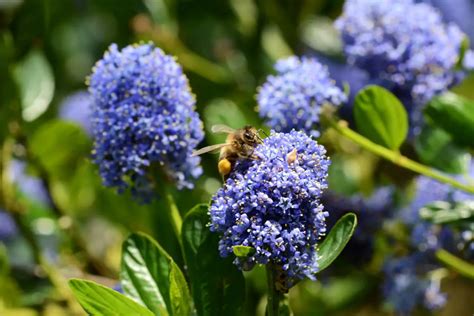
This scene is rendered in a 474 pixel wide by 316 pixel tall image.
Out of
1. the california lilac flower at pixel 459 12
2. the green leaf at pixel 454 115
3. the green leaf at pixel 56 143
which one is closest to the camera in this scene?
the green leaf at pixel 454 115

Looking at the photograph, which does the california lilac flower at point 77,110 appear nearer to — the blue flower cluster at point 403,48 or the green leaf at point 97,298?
the blue flower cluster at point 403,48

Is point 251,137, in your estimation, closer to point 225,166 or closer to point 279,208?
point 225,166

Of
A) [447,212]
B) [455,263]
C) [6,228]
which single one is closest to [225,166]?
[447,212]

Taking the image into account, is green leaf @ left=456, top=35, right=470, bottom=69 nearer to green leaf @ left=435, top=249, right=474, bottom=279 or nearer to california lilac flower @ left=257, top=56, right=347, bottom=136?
california lilac flower @ left=257, top=56, right=347, bottom=136

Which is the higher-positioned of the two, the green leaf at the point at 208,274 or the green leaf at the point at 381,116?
the green leaf at the point at 381,116

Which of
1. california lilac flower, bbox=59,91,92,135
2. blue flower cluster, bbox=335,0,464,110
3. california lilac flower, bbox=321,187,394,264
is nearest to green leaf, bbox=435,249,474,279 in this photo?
california lilac flower, bbox=321,187,394,264

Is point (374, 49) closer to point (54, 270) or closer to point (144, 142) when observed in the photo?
point (144, 142)

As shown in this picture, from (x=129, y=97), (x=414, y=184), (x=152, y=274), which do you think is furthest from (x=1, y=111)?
(x=414, y=184)

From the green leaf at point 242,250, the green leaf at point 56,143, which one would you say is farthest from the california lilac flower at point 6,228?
the green leaf at point 242,250
